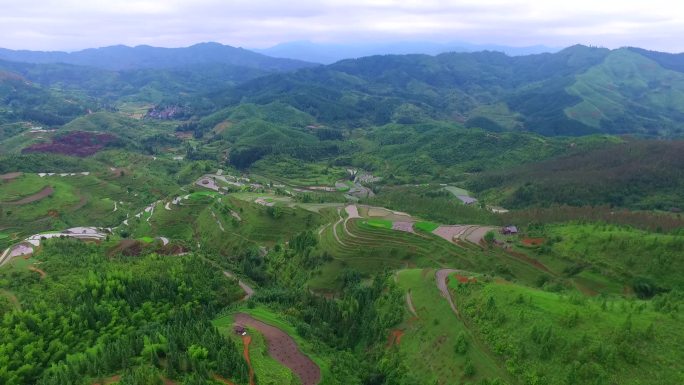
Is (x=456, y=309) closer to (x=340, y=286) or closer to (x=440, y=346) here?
(x=440, y=346)

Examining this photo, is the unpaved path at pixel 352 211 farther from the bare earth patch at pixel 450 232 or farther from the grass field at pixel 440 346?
the grass field at pixel 440 346

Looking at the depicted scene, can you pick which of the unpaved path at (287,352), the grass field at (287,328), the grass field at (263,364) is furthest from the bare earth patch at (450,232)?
the grass field at (263,364)

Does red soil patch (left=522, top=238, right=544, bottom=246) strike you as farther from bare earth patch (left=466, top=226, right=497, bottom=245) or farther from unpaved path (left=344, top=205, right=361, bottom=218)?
unpaved path (left=344, top=205, right=361, bottom=218)

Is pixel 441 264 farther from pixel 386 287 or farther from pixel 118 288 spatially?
pixel 118 288

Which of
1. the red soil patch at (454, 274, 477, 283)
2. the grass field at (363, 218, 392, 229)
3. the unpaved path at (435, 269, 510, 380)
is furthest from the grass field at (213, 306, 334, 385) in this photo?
the grass field at (363, 218, 392, 229)

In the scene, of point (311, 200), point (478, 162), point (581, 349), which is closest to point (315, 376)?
point (581, 349)
